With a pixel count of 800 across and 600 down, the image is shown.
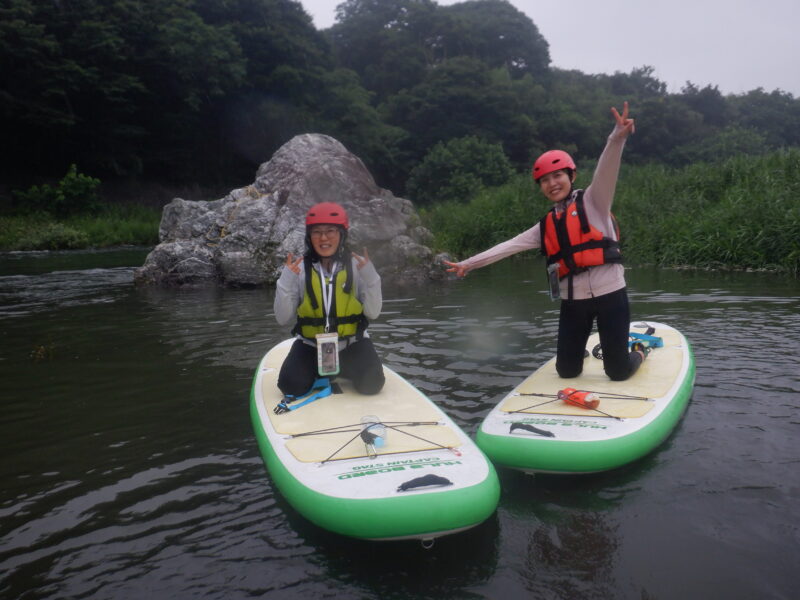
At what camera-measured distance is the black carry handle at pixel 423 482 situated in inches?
108

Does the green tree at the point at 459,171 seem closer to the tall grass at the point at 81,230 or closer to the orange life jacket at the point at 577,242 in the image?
the tall grass at the point at 81,230

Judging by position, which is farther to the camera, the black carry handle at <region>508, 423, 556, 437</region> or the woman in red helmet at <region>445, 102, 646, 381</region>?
the woman in red helmet at <region>445, 102, 646, 381</region>

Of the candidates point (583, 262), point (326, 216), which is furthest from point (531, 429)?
point (326, 216)

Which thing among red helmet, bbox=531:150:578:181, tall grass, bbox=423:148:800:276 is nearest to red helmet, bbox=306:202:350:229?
red helmet, bbox=531:150:578:181

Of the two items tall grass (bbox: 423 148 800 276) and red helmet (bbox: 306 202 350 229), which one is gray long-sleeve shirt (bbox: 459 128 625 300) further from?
tall grass (bbox: 423 148 800 276)

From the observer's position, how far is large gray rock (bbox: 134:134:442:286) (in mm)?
12148

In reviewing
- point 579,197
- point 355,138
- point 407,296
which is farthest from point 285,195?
point 355,138

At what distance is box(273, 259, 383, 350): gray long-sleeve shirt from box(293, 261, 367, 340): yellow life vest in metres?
0.04

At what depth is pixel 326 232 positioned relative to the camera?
443 centimetres

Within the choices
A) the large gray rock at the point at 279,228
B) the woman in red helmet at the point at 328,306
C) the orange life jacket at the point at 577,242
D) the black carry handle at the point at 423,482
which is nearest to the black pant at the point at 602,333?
the orange life jacket at the point at 577,242

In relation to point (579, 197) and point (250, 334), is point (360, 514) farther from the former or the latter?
point (250, 334)

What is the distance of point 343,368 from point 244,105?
33833 millimetres

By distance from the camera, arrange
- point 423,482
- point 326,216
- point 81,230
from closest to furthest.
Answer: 1. point 423,482
2. point 326,216
3. point 81,230

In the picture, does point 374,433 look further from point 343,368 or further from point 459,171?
point 459,171
